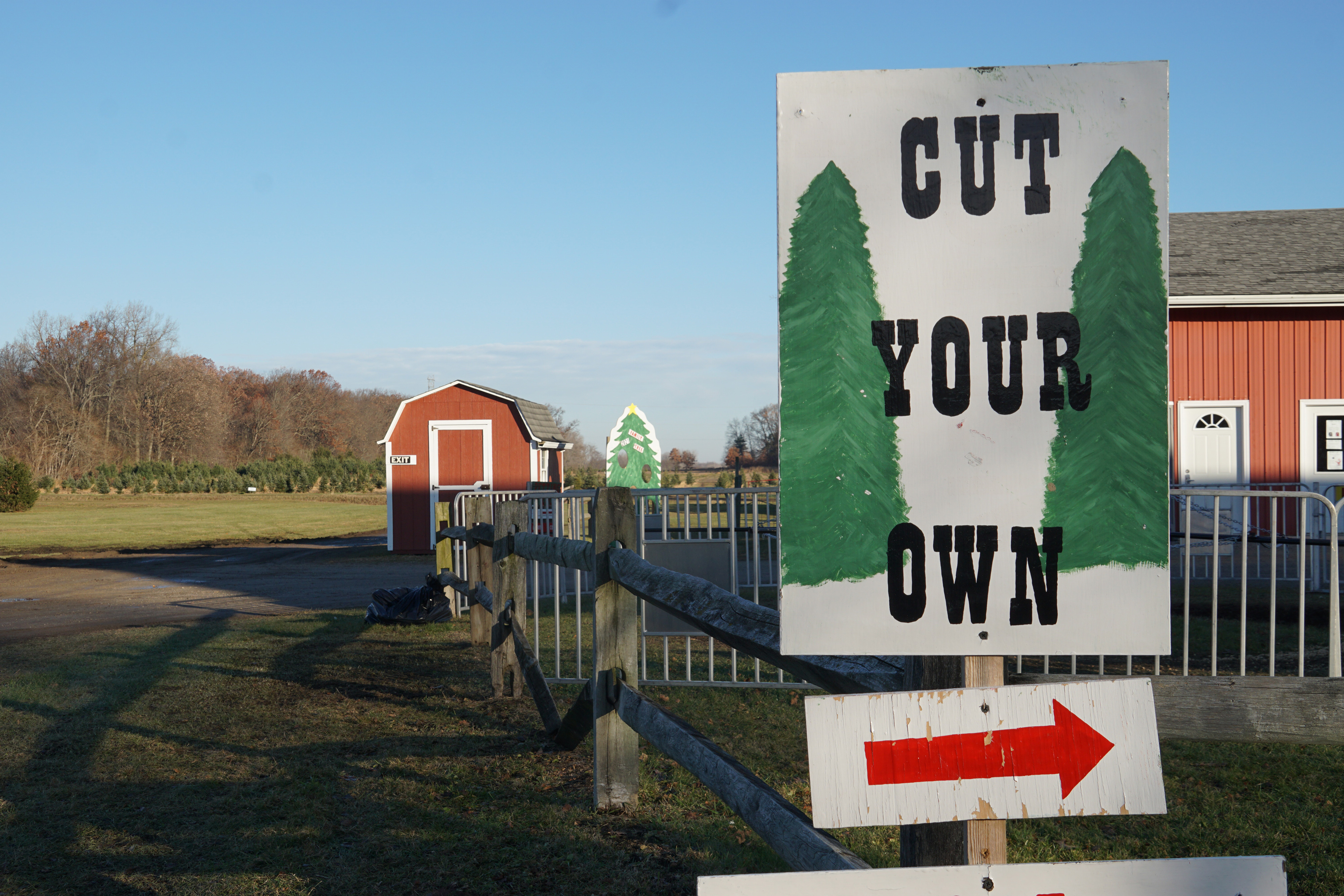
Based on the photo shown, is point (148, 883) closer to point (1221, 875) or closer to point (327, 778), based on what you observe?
point (327, 778)

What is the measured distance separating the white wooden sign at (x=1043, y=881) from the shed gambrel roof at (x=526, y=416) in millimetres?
19264

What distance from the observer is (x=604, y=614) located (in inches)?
175

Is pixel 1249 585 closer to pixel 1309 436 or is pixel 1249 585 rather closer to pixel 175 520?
pixel 1309 436

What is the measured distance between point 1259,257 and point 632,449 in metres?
16.8

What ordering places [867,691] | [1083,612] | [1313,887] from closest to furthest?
[1083,612], [867,691], [1313,887]

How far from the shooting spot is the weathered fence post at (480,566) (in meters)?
7.82

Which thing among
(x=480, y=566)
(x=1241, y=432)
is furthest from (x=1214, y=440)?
(x=480, y=566)

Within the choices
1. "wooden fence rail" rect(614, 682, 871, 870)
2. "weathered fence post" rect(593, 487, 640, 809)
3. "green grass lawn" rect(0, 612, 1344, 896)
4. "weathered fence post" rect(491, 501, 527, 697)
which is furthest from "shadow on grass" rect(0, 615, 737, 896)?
"wooden fence rail" rect(614, 682, 871, 870)

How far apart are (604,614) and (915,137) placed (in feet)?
10.7

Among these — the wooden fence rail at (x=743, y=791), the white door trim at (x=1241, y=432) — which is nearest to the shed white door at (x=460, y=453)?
Answer: the white door trim at (x=1241, y=432)

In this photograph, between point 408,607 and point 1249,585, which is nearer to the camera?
point 408,607

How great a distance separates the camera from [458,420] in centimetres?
2102

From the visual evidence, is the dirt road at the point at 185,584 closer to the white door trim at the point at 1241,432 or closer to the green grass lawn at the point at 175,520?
the green grass lawn at the point at 175,520

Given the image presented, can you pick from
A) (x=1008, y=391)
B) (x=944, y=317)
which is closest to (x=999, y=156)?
(x=944, y=317)
